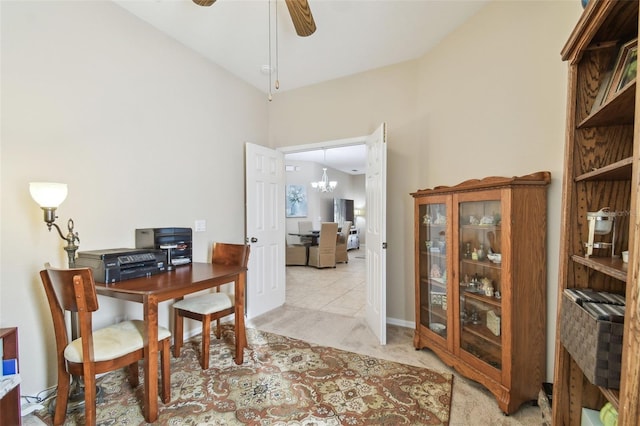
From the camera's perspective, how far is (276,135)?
375cm

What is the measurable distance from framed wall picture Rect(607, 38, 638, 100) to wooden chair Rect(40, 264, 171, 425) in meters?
2.44

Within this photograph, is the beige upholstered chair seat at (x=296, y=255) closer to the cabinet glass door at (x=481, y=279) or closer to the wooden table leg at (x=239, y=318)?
the wooden table leg at (x=239, y=318)

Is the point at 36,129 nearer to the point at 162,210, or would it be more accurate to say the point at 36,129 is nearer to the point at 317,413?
the point at 162,210

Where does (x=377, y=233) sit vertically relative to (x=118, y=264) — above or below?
above

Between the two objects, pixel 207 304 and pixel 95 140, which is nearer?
pixel 95 140

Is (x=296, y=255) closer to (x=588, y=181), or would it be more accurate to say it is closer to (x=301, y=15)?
(x=301, y=15)

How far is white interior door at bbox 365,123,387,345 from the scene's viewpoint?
8.54ft

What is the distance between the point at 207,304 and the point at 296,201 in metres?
5.53

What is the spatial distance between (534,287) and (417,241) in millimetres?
932

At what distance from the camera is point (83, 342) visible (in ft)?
4.74

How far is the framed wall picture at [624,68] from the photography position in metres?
1.00

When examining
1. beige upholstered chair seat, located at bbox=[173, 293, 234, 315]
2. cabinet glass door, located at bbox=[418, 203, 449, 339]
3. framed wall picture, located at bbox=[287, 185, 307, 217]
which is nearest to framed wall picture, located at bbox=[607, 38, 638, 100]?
cabinet glass door, located at bbox=[418, 203, 449, 339]

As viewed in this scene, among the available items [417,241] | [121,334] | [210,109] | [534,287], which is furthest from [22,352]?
[534,287]

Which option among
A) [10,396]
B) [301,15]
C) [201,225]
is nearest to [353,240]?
[201,225]
